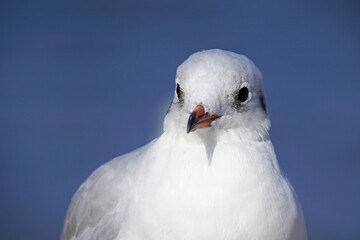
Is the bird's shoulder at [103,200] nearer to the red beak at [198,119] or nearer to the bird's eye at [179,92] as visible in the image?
the bird's eye at [179,92]

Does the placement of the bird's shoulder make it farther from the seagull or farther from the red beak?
the red beak

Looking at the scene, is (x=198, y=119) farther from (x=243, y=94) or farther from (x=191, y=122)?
(x=243, y=94)

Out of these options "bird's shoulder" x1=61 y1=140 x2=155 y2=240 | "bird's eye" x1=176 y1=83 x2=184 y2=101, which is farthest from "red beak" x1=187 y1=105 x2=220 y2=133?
"bird's shoulder" x1=61 y1=140 x2=155 y2=240

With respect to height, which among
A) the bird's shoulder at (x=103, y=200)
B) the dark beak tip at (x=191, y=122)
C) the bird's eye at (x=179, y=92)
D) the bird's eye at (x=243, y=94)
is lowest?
the bird's shoulder at (x=103, y=200)

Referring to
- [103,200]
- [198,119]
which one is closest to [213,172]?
[198,119]

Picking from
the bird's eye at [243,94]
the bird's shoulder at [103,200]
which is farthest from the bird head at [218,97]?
the bird's shoulder at [103,200]

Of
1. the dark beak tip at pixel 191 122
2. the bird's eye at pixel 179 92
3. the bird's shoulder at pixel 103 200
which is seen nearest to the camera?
the dark beak tip at pixel 191 122

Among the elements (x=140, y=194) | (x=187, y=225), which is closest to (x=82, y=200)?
(x=140, y=194)
